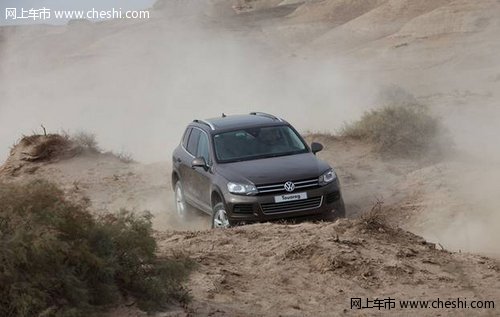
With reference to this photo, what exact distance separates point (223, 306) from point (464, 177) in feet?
27.9

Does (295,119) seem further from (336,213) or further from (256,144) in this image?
(336,213)

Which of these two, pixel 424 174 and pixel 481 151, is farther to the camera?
pixel 481 151

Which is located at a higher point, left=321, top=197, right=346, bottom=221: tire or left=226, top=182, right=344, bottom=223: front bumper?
left=226, top=182, right=344, bottom=223: front bumper

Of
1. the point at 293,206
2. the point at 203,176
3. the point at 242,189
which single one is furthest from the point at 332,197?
the point at 203,176

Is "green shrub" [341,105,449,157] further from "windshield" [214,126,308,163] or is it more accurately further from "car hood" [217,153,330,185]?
"car hood" [217,153,330,185]

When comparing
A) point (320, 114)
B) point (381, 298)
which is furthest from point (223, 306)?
point (320, 114)

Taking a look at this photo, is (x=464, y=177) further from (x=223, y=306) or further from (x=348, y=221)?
(x=223, y=306)

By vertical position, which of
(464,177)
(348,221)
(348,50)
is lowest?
(348,50)

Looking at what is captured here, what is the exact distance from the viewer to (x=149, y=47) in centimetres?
5431

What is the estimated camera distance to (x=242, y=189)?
1136 centimetres

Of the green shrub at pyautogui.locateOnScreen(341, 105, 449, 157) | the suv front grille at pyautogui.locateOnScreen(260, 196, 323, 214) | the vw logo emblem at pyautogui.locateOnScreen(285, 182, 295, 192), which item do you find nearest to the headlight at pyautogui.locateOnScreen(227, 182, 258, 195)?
the suv front grille at pyautogui.locateOnScreen(260, 196, 323, 214)

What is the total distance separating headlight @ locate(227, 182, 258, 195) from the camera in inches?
445

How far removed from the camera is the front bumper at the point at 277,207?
37.0 ft

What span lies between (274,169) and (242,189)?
1.94ft
